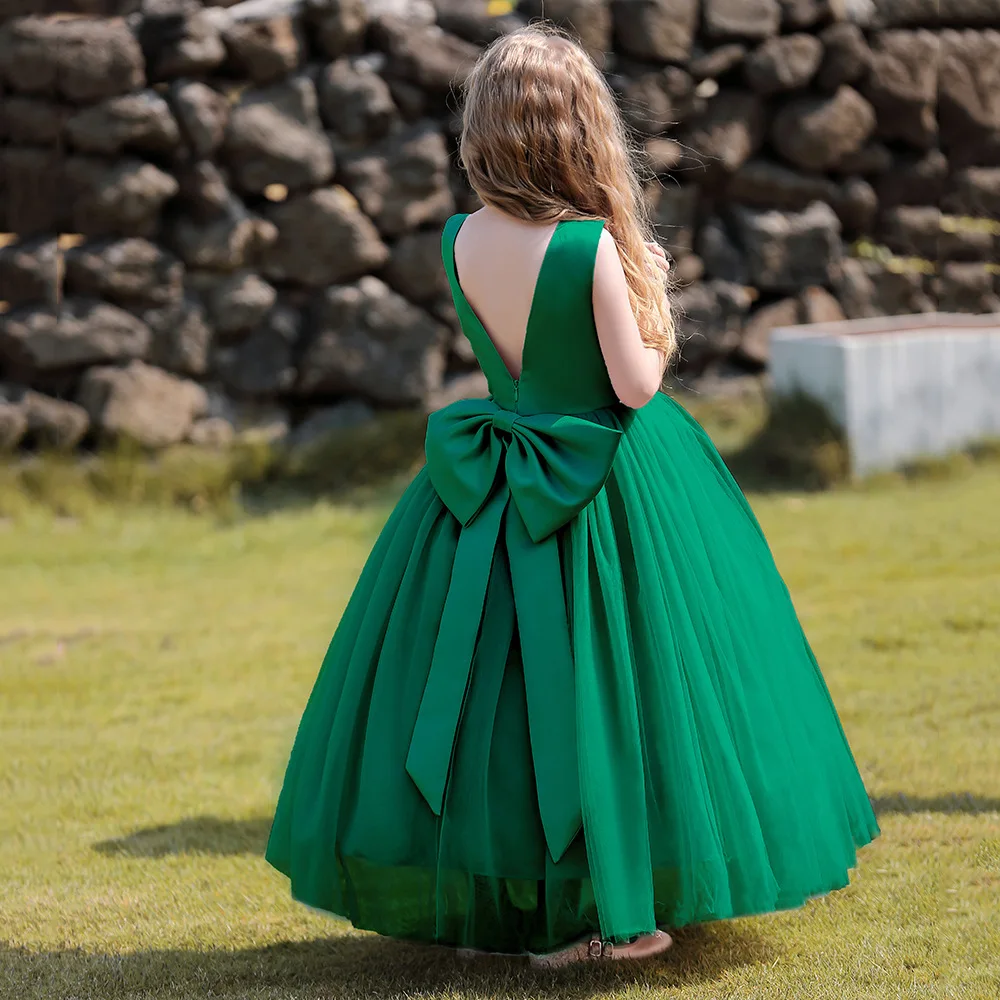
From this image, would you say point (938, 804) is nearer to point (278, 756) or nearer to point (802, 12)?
point (278, 756)

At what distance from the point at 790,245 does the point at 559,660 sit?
5532 millimetres

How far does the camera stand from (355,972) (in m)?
2.50

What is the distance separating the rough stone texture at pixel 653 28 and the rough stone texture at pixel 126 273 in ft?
7.57

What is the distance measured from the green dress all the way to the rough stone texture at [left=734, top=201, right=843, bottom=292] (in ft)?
16.7

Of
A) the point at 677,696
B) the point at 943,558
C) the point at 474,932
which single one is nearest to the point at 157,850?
the point at 474,932

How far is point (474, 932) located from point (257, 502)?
4.47 m

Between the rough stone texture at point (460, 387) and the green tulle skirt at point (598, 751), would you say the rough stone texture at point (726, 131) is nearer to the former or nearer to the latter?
the rough stone texture at point (460, 387)

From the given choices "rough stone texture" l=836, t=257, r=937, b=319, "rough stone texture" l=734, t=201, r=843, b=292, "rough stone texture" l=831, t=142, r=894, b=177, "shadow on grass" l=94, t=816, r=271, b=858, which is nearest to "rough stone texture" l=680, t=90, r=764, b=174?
"rough stone texture" l=734, t=201, r=843, b=292

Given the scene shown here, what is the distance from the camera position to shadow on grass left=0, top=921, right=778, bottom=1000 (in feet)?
7.67

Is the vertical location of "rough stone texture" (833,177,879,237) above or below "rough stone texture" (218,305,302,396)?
above

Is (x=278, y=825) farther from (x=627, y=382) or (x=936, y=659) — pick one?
(x=936, y=659)

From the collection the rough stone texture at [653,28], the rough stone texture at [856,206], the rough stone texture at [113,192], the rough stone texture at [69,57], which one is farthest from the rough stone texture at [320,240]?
the rough stone texture at [856,206]

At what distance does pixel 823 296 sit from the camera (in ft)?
24.7

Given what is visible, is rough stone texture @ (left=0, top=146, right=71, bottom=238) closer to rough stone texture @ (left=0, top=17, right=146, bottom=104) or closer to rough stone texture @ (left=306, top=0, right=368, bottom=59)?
rough stone texture @ (left=0, top=17, right=146, bottom=104)
